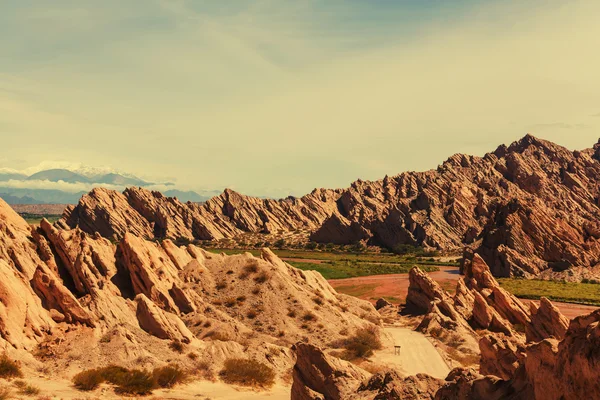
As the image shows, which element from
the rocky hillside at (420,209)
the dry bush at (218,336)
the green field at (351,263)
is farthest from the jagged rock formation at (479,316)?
the rocky hillside at (420,209)

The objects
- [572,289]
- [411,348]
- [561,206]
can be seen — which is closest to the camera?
[411,348]

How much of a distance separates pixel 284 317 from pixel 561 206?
145904mm

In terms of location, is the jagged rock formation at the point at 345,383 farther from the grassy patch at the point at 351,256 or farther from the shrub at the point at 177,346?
the grassy patch at the point at 351,256

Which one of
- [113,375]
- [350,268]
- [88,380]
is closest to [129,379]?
[113,375]

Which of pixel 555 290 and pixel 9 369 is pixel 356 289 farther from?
pixel 9 369

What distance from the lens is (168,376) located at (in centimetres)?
2902

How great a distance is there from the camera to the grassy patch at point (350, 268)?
103 metres

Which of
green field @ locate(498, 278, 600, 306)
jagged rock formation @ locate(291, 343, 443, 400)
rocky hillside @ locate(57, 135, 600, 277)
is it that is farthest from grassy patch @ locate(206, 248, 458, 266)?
jagged rock formation @ locate(291, 343, 443, 400)

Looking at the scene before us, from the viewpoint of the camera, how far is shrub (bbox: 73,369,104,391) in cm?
2644

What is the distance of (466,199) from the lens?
Result: 164750 millimetres

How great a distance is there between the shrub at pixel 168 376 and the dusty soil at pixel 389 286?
48.5m

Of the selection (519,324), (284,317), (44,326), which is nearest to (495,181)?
(519,324)

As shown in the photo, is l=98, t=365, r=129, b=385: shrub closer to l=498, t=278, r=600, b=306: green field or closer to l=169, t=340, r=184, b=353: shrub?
l=169, t=340, r=184, b=353: shrub

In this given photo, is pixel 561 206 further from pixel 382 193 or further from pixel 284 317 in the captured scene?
pixel 284 317
